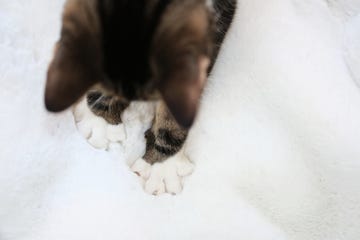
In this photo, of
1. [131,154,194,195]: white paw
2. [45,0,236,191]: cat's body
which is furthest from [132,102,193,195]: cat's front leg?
[45,0,236,191]: cat's body

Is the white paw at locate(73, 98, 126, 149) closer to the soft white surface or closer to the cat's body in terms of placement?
the soft white surface

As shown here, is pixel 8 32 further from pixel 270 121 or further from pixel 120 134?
pixel 270 121

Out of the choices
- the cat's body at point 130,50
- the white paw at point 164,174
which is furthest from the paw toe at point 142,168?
the cat's body at point 130,50

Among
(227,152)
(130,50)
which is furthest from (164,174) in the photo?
(130,50)

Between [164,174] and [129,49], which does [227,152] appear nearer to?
[164,174]

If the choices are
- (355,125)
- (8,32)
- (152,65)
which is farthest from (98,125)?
(355,125)
